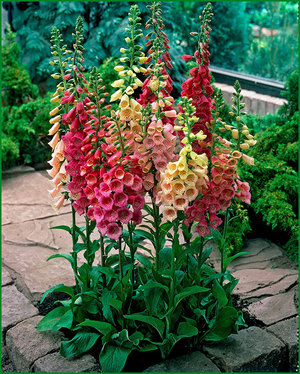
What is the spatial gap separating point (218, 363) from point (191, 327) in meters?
0.22

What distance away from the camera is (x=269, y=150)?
12.6 feet

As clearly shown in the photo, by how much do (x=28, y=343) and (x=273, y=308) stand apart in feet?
A: 4.08

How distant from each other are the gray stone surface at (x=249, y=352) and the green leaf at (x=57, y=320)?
2.05ft

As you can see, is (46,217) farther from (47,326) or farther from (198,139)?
(198,139)

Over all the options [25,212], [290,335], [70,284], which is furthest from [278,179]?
[25,212]

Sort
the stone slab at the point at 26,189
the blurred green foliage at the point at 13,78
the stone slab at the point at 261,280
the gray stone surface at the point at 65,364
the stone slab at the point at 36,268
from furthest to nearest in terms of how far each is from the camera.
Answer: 1. the blurred green foliage at the point at 13,78
2. the stone slab at the point at 26,189
3. the stone slab at the point at 36,268
4. the stone slab at the point at 261,280
5. the gray stone surface at the point at 65,364

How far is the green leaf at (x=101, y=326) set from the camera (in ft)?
7.22

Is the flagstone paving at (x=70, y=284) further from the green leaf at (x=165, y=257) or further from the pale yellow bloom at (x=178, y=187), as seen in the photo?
the pale yellow bloom at (x=178, y=187)

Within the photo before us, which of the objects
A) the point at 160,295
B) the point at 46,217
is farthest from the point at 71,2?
the point at 160,295

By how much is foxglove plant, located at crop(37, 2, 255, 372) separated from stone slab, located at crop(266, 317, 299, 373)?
20 centimetres

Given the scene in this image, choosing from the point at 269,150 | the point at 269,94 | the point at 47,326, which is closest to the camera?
the point at 47,326

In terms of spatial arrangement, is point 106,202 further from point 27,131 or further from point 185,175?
point 27,131

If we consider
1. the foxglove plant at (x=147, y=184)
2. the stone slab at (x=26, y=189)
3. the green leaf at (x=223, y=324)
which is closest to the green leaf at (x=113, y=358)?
the foxglove plant at (x=147, y=184)

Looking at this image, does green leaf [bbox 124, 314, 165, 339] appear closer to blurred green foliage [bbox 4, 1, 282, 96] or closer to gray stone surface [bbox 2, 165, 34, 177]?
gray stone surface [bbox 2, 165, 34, 177]
